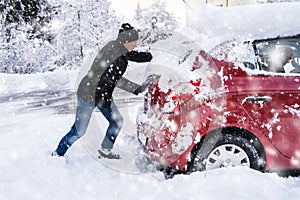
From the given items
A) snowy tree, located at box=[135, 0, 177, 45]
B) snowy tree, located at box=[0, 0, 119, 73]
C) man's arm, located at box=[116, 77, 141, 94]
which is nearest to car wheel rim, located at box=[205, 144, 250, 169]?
man's arm, located at box=[116, 77, 141, 94]

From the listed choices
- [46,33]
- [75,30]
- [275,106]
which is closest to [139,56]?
[275,106]

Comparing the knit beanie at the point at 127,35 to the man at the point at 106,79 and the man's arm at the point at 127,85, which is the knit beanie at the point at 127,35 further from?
the man's arm at the point at 127,85

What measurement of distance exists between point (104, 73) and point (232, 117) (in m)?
1.74

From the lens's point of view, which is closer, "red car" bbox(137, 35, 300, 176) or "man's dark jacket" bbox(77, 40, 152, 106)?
"red car" bbox(137, 35, 300, 176)

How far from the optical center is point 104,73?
456 centimetres

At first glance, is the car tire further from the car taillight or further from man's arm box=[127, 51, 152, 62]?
man's arm box=[127, 51, 152, 62]

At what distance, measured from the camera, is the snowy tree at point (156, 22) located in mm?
38938

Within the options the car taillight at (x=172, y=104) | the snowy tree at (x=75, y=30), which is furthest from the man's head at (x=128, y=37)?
the snowy tree at (x=75, y=30)

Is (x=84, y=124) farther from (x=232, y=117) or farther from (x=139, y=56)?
(x=232, y=117)

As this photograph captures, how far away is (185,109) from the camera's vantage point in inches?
150

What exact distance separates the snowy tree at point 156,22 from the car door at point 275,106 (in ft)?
116

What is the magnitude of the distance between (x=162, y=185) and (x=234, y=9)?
2.48 meters

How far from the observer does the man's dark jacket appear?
4.50 meters

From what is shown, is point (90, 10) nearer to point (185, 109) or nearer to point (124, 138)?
point (124, 138)
